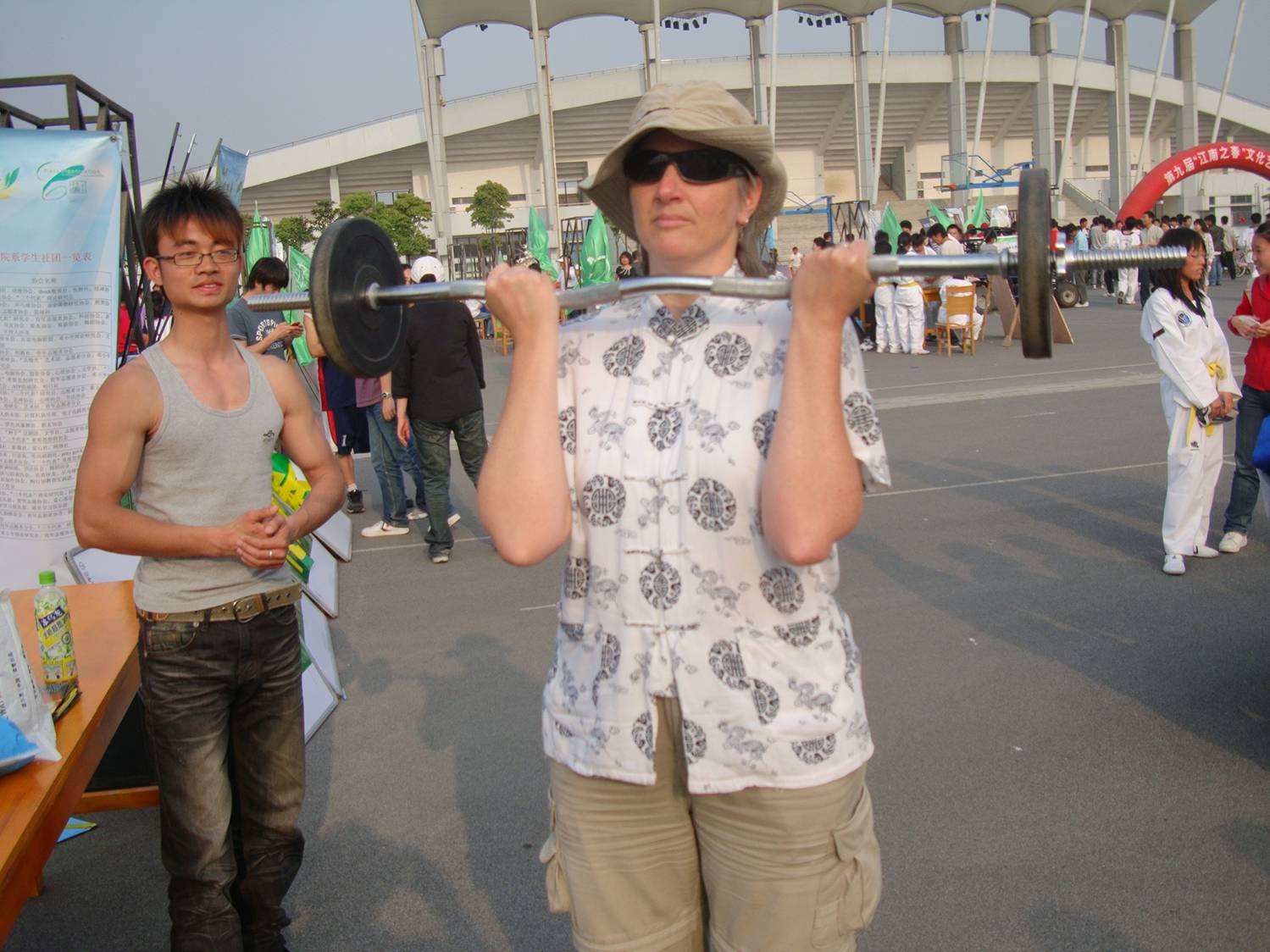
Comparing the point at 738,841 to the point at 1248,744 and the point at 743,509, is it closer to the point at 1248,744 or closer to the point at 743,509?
the point at 743,509

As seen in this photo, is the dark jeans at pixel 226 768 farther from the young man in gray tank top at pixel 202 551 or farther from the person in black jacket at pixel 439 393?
the person in black jacket at pixel 439 393

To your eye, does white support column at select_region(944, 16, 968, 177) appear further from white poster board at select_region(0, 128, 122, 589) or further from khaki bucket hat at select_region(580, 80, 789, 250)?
khaki bucket hat at select_region(580, 80, 789, 250)

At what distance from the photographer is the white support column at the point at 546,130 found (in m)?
47.2

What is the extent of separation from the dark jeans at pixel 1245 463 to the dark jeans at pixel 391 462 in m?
5.62

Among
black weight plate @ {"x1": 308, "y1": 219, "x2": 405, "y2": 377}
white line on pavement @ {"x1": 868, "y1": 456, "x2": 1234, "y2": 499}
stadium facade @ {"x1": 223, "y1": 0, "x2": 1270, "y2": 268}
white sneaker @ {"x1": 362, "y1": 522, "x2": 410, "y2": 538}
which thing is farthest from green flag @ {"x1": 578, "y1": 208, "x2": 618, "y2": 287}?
stadium facade @ {"x1": 223, "y1": 0, "x2": 1270, "y2": 268}

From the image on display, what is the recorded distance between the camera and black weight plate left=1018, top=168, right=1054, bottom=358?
1.84m

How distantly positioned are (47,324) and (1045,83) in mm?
64304

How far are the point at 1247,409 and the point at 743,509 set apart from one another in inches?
227

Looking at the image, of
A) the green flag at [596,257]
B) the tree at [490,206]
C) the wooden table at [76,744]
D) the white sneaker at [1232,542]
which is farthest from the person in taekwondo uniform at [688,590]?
the tree at [490,206]

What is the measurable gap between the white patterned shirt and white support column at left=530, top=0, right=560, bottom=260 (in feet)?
148

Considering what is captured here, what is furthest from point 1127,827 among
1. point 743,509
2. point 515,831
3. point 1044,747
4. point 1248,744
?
point 743,509

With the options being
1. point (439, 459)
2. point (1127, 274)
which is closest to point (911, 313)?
point (1127, 274)

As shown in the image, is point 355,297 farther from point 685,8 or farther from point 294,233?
point 685,8

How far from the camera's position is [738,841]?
1898mm
